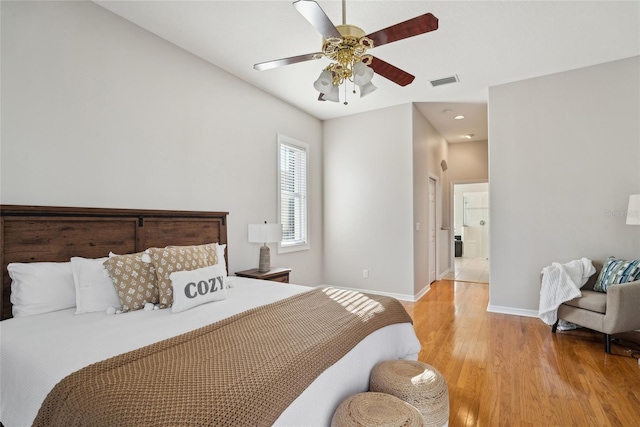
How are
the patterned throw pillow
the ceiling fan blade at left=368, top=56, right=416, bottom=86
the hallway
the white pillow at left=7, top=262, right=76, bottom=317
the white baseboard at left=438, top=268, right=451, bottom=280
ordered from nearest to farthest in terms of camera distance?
the white pillow at left=7, top=262, right=76, bottom=317, the patterned throw pillow, the ceiling fan blade at left=368, top=56, right=416, bottom=86, the hallway, the white baseboard at left=438, top=268, right=451, bottom=280

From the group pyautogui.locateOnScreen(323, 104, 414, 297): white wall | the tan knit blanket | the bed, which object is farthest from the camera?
pyautogui.locateOnScreen(323, 104, 414, 297): white wall

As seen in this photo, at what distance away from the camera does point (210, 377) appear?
1139 mm

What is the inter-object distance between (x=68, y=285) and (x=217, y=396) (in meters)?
1.59

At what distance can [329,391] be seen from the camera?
4.77 feet

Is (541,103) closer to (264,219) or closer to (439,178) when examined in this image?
(439,178)

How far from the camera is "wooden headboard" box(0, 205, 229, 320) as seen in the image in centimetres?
199

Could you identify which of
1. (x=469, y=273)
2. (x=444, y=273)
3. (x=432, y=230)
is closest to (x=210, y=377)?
(x=432, y=230)

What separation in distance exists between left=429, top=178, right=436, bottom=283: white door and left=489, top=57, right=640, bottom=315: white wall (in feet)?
5.59

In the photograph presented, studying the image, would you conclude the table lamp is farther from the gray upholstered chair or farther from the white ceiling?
the gray upholstered chair

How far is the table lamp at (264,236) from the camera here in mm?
3617

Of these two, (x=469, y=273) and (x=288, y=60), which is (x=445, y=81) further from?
(x=469, y=273)

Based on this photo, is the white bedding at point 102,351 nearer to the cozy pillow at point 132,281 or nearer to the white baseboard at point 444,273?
the cozy pillow at point 132,281

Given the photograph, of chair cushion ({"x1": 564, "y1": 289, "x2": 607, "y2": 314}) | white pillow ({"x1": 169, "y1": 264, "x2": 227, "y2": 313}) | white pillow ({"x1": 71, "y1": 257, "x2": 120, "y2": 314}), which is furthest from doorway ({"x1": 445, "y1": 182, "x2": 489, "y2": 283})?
white pillow ({"x1": 71, "y1": 257, "x2": 120, "y2": 314})

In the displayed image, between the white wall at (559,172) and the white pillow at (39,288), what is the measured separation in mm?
4317
